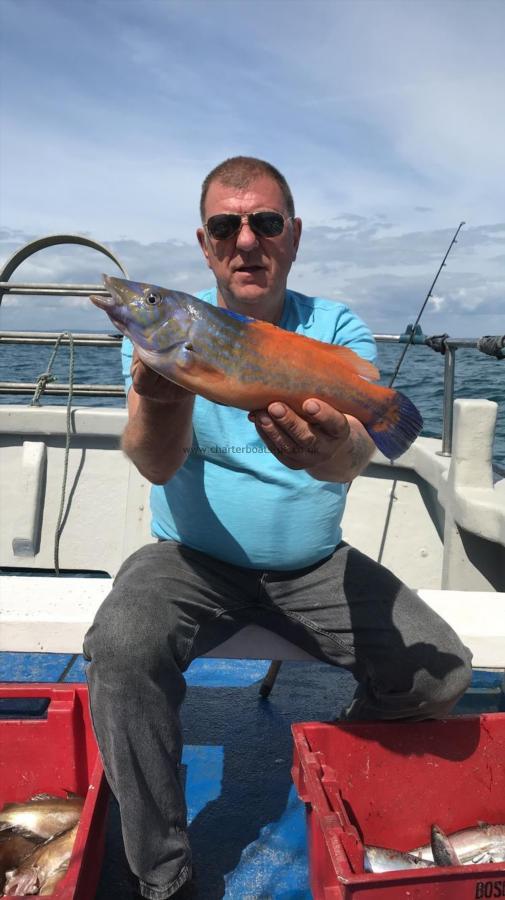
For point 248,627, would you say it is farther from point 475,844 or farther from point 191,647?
point 475,844

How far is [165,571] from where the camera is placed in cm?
247

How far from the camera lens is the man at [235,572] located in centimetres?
210

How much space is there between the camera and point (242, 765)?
119 inches

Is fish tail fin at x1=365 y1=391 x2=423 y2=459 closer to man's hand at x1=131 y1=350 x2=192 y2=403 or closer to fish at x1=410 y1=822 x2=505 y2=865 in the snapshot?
man's hand at x1=131 y1=350 x2=192 y2=403

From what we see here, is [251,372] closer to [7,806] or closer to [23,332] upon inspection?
[7,806]

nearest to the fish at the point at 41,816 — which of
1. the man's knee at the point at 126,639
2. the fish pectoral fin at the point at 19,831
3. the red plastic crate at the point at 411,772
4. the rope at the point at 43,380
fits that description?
the fish pectoral fin at the point at 19,831

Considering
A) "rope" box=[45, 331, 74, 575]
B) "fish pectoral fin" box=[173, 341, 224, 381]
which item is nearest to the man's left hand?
"fish pectoral fin" box=[173, 341, 224, 381]

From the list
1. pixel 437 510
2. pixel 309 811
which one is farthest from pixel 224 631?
pixel 437 510

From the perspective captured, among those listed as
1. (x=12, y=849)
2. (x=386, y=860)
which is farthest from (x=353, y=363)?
(x=12, y=849)

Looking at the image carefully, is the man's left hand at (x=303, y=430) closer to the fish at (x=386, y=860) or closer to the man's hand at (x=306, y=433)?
the man's hand at (x=306, y=433)

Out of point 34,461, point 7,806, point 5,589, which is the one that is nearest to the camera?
point 7,806

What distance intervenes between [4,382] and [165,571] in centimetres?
348

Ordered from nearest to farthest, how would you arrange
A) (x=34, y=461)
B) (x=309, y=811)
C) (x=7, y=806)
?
(x=309, y=811) → (x=7, y=806) → (x=34, y=461)

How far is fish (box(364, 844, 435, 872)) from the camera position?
2273 mm
